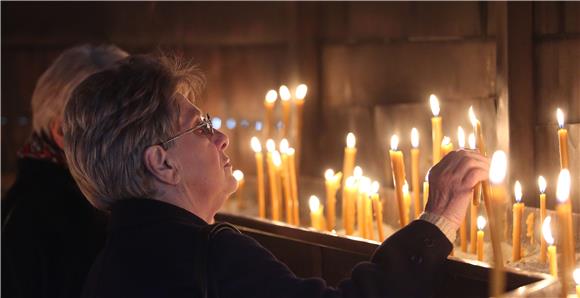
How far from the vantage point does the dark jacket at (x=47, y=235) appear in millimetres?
2666

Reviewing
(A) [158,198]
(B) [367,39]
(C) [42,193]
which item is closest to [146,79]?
A: (A) [158,198]

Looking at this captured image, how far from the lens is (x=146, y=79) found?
2.03 metres

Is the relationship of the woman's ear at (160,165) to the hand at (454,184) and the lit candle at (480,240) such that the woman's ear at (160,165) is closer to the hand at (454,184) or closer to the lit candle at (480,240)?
the hand at (454,184)

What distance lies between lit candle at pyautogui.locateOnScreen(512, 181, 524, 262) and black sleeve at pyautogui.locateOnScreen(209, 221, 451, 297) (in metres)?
0.55

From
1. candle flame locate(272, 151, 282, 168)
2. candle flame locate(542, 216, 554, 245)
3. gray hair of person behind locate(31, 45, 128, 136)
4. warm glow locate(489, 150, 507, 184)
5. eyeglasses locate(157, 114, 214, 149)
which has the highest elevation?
gray hair of person behind locate(31, 45, 128, 136)

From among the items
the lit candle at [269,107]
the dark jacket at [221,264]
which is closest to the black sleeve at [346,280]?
the dark jacket at [221,264]

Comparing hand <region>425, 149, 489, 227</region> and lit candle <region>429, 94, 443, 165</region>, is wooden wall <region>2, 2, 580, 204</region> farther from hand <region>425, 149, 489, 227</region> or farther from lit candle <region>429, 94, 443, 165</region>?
hand <region>425, 149, 489, 227</region>

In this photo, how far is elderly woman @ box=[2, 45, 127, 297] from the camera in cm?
267

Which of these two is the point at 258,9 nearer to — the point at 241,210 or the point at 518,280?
the point at 241,210

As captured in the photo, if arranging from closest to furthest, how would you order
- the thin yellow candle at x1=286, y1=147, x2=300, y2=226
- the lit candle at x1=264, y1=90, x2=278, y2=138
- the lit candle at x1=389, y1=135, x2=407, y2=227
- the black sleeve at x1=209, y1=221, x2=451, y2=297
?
1. the black sleeve at x1=209, y1=221, x2=451, y2=297
2. the lit candle at x1=389, y1=135, x2=407, y2=227
3. the thin yellow candle at x1=286, y1=147, x2=300, y2=226
4. the lit candle at x1=264, y1=90, x2=278, y2=138

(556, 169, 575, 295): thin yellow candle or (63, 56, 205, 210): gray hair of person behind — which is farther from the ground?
(63, 56, 205, 210): gray hair of person behind

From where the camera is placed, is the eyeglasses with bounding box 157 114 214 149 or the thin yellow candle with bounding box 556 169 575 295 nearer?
the thin yellow candle with bounding box 556 169 575 295

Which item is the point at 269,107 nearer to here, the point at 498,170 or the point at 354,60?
the point at 354,60

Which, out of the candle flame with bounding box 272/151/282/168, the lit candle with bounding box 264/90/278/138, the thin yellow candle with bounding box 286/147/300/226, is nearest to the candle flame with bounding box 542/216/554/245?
the thin yellow candle with bounding box 286/147/300/226
